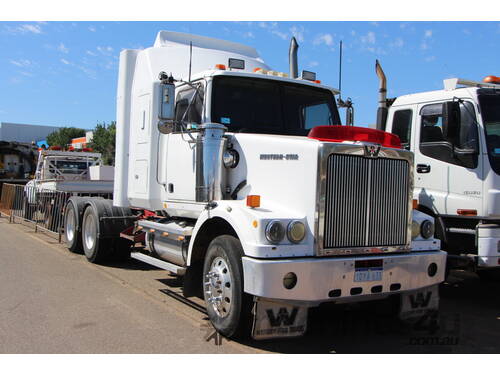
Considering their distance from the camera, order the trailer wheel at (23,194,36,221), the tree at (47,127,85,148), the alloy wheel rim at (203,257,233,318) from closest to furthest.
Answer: the alloy wheel rim at (203,257,233,318), the trailer wheel at (23,194,36,221), the tree at (47,127,85,148)

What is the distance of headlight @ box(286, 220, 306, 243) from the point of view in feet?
14.0

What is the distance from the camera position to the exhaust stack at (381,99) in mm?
8086

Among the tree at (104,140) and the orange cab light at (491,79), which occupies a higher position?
the tree at (104,140)

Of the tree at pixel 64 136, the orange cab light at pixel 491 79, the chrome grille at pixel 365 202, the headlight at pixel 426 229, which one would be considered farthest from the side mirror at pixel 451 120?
the tree at pixel 64 136

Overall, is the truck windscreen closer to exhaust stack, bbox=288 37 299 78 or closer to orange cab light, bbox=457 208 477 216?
exhaust stack, bbox=288 37 299 78

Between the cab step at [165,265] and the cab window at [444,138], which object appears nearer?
the cab step at [165,265]

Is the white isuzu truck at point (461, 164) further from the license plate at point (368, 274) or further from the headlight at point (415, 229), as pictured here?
the license plate at point (368, 274)

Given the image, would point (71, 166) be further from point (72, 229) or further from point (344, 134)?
point (344, 134)

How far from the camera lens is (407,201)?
486 cm

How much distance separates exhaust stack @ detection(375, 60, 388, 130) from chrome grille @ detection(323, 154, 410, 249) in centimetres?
340

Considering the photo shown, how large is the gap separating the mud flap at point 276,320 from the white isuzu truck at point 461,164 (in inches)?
120

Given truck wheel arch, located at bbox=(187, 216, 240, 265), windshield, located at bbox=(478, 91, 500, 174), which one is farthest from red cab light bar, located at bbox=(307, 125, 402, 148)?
windshield, located at bbox=(478, 91, 500, 174)
